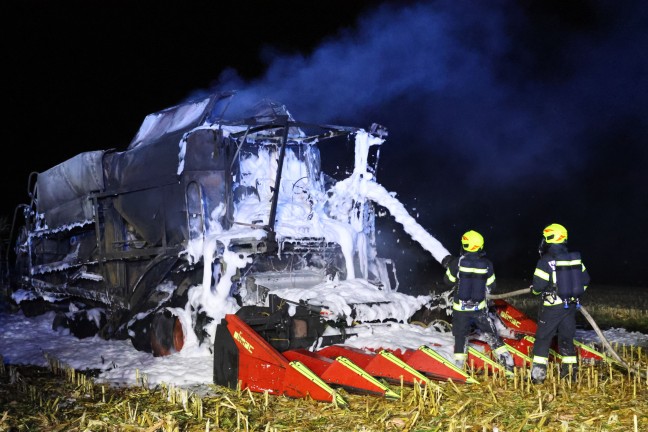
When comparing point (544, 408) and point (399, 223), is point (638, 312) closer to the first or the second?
point (399, 223)

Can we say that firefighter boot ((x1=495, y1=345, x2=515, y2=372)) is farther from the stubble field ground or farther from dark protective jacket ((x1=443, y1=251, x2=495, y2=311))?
dark protective jacket ((x1=443, y1=251, x2=495, y2=311))

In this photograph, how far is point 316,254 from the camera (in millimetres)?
8727

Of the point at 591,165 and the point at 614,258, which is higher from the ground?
the point at 591,165

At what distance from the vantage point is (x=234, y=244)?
25.6 feet

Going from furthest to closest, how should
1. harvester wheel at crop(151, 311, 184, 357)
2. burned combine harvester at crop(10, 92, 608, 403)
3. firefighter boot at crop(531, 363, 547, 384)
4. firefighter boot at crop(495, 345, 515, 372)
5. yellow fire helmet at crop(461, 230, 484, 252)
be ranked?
1. harvester wheel at crop(151, 311, 184, 357)
2. burned combine harvester at crop(10, 92, 608, 403)
3. yellow fire helmet at crop(461, 230, 484, 252)
4. firefighter boot at crop(495, 345, 515, 372)
5. firefighter boot at crop(531, 363, 547, 384)

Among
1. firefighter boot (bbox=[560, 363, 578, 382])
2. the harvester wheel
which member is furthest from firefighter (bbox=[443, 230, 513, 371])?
the harvester wheel

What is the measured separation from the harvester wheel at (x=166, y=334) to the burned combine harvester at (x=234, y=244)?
0.02 metres

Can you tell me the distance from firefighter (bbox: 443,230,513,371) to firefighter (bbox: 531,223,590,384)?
375 mm

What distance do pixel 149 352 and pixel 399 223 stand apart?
379cm

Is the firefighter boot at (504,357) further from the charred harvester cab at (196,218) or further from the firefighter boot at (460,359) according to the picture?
the charred harvester cab at (196,218)

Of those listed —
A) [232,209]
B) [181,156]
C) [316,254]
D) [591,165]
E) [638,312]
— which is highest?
[591,165]

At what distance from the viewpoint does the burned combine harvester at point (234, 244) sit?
687 centimetres

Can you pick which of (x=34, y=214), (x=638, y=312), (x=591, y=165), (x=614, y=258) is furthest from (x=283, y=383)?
(x=614, y=258)

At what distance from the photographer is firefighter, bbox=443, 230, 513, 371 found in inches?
253
